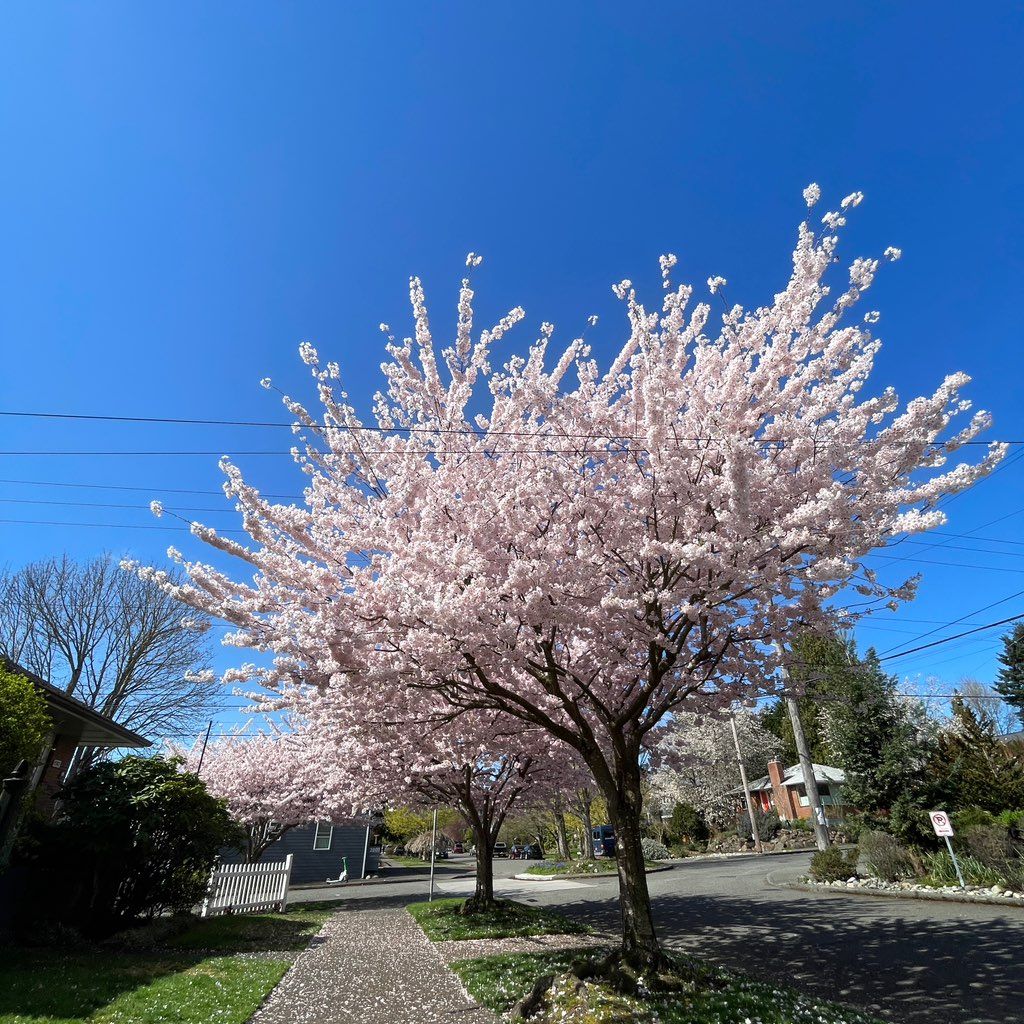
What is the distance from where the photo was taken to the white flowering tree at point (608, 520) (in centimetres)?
649

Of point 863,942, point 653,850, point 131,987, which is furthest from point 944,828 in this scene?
point 653,850

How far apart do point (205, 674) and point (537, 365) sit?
628 cm

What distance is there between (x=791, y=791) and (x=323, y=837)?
31832mm

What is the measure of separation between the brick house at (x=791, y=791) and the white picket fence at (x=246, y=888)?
102 feet

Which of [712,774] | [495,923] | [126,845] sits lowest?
[495,923]

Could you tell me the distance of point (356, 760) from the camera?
13.8 m

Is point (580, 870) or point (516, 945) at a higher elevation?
point (580, 870)

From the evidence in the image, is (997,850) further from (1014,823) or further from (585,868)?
(585,868)

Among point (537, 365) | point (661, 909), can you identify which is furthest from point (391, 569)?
point (661, 909)

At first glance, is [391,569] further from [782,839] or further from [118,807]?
[782,839]

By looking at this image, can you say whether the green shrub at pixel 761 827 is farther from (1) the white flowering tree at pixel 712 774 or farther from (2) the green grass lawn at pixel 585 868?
(2) the green grass lawn at pixel 585 868

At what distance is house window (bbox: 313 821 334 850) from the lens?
3434 centimetres

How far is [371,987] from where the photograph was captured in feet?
26.1

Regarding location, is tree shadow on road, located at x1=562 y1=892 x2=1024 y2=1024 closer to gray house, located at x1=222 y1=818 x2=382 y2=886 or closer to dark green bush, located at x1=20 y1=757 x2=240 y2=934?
dark green bush, located at x1=20 y1=757 x2=240 y2=934
